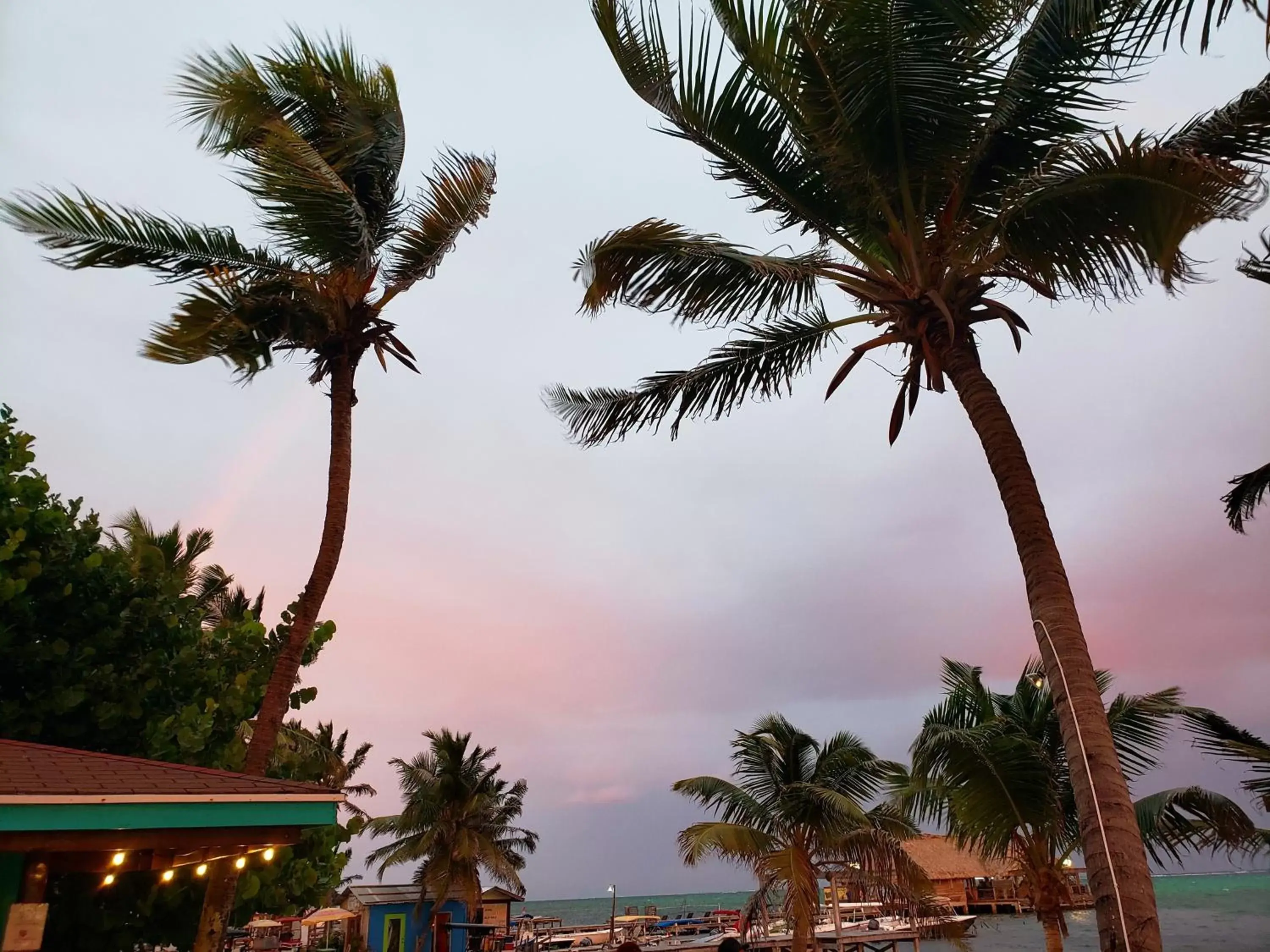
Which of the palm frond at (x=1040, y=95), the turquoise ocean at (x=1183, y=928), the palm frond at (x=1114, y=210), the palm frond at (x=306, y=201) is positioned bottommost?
the turquoise ocean at (x=1183, y=928)

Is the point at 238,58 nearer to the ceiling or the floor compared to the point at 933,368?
nearer to the ceiling

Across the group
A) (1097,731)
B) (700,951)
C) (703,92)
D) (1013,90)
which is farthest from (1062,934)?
(700,951)

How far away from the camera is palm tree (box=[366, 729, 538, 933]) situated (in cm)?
3191

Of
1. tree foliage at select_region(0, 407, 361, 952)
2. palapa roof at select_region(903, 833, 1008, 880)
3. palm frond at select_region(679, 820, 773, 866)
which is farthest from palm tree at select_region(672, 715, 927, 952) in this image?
palapa roof at select_region(903, 833, 1008, 880)

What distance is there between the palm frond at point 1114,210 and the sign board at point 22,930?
831 cm

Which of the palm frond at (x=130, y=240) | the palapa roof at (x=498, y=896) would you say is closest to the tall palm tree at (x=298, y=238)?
the palm frond at (x=130, y=240)

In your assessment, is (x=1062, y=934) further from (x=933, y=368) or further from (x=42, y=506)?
(x=42, y=506)

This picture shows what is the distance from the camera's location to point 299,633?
32.2ft

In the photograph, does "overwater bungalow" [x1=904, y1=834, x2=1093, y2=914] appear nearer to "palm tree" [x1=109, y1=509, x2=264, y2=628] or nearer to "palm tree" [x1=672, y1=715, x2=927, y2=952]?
"palm tree" [x1=672, y1=715, x2=927, y2=952]

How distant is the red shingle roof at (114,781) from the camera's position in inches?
205

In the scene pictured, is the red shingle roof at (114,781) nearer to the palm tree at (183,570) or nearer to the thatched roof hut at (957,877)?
the palm tree at (183,570)

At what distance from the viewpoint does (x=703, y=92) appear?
754 cm

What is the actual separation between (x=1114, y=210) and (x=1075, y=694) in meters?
3.45

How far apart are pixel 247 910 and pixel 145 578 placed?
16.6 ft
